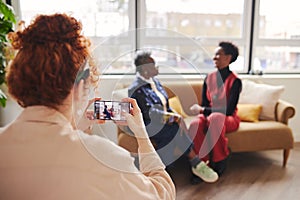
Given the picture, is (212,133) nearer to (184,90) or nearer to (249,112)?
(184,90)

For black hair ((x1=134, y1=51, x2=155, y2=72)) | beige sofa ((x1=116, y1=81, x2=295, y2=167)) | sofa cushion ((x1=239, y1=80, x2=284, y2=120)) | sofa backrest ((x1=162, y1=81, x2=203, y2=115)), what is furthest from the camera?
sofa cushion ((x1=239, y1=80, x2=284, y2=120))

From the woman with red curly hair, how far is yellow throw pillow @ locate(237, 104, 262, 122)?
2.39 meters

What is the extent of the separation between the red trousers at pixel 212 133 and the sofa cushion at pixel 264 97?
1.42 ft

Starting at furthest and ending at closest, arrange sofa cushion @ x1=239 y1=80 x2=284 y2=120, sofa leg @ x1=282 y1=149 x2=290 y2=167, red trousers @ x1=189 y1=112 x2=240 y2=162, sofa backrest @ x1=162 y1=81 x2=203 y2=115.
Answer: sofa cushion @ x1=239 y1=80 x2=284 y2=120, sofa leg @ x1=282 y1=149 x2=290 y2=167, red trousers @ x1=189 y1=112 x2=240 y2=162, sofa backrest @ x1=162 y1=81 x2=203 y2=115

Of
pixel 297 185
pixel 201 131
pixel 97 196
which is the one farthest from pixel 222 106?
pixel 97 196

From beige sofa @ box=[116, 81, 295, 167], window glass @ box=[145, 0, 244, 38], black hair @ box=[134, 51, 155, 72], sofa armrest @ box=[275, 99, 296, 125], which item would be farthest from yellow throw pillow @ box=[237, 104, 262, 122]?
black hair @ box=[134, 51, 155, 72]

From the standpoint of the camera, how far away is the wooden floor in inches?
96.3

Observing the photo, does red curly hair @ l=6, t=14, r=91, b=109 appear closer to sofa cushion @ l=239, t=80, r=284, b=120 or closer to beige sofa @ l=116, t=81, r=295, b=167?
beige sofa @ l=116, t=81, r=295, b=167

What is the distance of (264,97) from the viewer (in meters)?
3.17

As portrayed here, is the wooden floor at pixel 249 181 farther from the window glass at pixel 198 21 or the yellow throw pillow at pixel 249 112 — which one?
the window glass at pixel 198 21

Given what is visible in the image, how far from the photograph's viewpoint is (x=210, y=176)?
2592mm

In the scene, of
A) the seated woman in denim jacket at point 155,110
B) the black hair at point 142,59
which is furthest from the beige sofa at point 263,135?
the black hair at point 142,59

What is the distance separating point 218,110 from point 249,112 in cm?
91

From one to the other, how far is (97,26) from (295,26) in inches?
94.6
